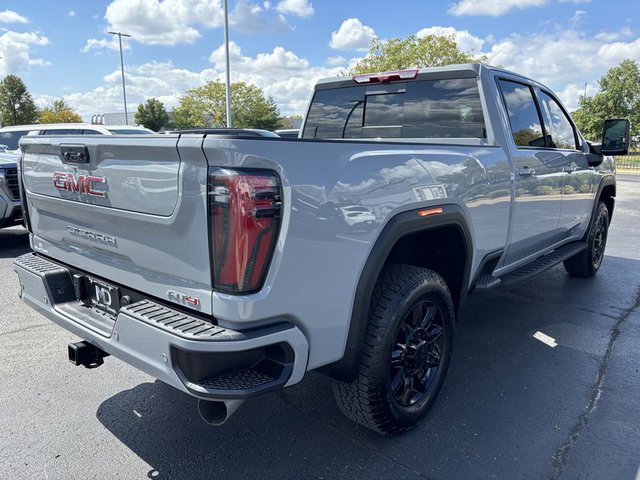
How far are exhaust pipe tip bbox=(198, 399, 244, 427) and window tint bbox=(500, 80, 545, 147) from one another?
9.05ft

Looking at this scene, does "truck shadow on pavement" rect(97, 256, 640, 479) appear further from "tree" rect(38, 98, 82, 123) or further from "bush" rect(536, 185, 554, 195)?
"tree" rect(38, 98, 82, 123)

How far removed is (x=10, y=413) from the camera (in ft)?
9.50

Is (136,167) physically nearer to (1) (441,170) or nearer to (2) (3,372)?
(1) (441,170)

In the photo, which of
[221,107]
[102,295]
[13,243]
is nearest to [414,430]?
[102,295]

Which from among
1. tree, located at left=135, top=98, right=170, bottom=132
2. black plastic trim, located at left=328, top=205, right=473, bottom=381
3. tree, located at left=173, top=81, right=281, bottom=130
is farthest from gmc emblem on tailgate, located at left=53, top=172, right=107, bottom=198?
tree, located at left=135, top=98, right=170, bottom=132

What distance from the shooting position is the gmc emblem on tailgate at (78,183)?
231cm

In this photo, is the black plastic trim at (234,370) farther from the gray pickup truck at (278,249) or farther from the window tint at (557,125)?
the window tint at (557,125)

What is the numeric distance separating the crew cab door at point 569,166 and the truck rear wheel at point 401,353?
2186 mm

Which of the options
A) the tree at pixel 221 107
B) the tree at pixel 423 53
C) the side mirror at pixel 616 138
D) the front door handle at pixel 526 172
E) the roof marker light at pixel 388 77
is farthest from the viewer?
the tree at pixel 221 107

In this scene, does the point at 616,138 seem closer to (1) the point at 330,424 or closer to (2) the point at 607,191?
(2) the point at 607,191

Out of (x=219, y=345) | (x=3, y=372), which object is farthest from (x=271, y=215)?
(x=3, y=372)

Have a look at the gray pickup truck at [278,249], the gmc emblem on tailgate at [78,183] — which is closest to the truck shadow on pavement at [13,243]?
the gray pickup truck at [278,249]

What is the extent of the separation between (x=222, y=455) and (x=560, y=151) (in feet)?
11.8

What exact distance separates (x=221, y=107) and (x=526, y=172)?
4987 cm
